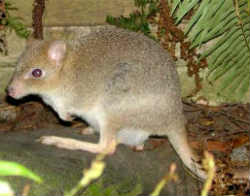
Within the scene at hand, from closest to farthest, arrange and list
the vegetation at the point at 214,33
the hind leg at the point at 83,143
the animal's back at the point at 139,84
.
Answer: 1. the animal's back at the point at 139,84
2. the hind leg at the point at 83,143
3. the vegetation at the point at 214,33

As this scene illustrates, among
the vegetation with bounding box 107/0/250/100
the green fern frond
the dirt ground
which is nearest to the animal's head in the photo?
the dirt ground

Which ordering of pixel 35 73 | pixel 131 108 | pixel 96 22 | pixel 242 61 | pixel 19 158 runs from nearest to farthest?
pixel 19 158 < pixel 131 108 < pixel 35 73 < pixel 242 61 < pixel 96 22

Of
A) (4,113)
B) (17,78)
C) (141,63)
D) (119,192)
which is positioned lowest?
(4,113)

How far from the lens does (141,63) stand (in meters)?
4.70

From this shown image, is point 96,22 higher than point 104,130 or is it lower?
higher

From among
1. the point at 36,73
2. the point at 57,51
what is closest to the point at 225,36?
the point at 57,51

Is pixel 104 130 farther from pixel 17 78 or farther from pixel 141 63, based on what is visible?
pixel 17 78

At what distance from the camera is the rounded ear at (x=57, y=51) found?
15.9 ft

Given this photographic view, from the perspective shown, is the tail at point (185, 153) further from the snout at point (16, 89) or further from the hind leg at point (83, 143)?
the snout at point (16, 89)

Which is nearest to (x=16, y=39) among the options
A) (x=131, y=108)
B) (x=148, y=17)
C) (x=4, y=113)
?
(x=4, y=113)

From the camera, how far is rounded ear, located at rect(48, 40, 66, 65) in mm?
4848

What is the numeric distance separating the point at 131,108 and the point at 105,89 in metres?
0.35

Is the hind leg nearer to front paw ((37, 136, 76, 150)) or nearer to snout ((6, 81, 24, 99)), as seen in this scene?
front paw ((37, 136, 76, 150))

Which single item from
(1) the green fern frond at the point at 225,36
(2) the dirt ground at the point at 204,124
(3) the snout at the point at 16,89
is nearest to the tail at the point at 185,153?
(2) the dirt ground at the point at 204,124
